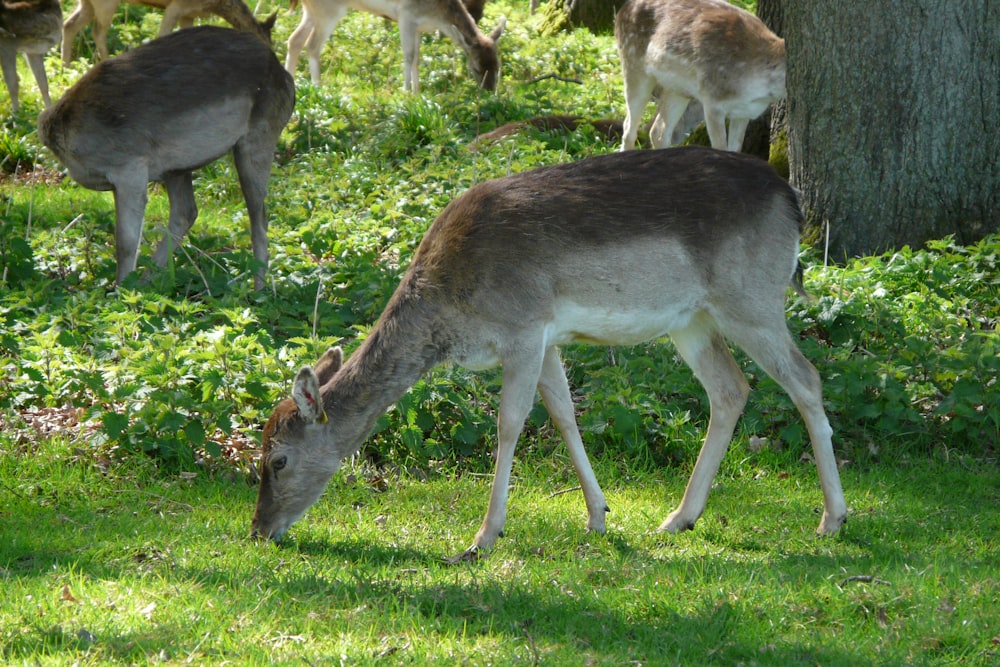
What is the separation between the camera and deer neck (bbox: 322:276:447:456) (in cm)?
621

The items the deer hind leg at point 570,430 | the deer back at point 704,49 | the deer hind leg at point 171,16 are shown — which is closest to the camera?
the deer hind leg at point 570,430

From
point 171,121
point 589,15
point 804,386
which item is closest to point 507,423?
point 804,386

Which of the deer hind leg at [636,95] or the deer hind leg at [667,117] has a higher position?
the deer hind leg at [636,95]

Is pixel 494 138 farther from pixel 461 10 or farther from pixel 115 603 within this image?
pixel 115 603

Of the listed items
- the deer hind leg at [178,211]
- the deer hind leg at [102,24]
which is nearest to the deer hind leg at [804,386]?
the deer hind leg at [178,211]

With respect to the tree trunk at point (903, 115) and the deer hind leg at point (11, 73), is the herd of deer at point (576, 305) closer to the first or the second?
the tree trunk at point (903, 115)

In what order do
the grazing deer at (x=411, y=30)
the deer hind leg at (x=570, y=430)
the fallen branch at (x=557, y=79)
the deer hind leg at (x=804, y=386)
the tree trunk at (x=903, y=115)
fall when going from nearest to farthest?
the deer hind leg at (x=804, y=386) → the deer hind leg at (x=570, y=430) → the tree trunk at (x=903, y=115) → the fallen branch at (x=557, y=79) → the grazing deer at (x=411, y=30)

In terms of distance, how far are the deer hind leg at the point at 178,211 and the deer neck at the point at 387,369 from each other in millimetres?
4538

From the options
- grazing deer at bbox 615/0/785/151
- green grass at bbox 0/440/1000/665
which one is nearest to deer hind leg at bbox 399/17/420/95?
grazing deer at bbox 615/0/785/151

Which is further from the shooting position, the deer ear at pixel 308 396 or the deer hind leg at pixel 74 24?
the deer hind leg at pixel 74 24

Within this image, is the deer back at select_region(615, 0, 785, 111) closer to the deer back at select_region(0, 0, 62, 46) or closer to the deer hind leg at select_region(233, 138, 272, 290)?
the deer hind leg at select_region(233, 138, 272, 290)

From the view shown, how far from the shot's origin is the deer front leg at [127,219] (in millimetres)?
9641

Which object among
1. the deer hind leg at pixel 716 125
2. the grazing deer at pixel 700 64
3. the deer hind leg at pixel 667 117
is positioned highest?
the grazing deer at pixel 700 64

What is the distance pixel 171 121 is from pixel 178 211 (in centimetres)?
101
